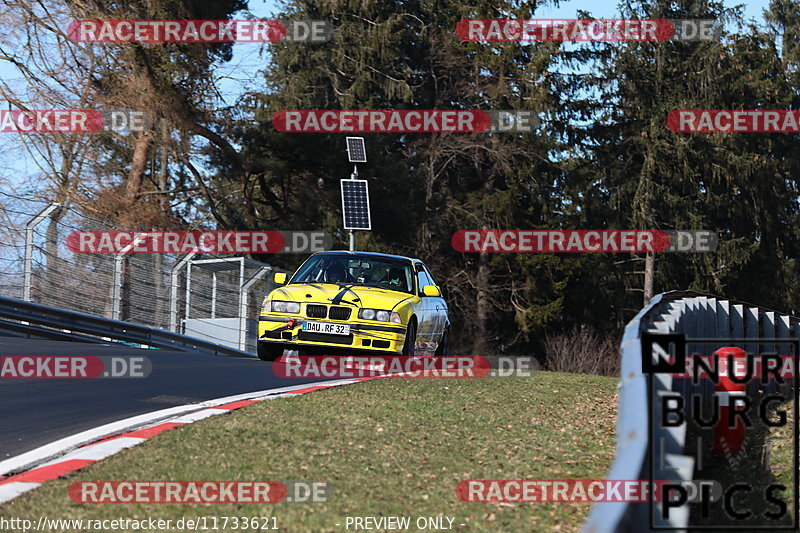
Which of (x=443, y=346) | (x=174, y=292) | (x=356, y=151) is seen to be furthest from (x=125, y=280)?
(x=356, y=151)

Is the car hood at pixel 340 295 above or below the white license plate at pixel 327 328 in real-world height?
above

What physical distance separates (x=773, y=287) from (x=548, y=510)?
5128 cm

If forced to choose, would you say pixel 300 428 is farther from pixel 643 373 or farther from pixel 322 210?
pixel 322 210

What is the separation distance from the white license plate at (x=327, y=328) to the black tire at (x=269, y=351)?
2.27 ft

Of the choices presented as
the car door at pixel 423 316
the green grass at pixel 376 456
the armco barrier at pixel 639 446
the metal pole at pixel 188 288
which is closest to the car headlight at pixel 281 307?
the car door at pixel 423 316

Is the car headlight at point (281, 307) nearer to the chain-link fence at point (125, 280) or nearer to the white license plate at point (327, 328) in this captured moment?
the white license plate at point (327, 328)

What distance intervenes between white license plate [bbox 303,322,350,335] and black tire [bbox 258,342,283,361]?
69cm

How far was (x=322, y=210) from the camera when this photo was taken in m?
43.8

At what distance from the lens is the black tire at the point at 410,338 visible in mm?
14406

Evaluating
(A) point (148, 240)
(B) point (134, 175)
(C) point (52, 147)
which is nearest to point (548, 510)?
(A) point (148, 240)

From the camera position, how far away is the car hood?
14211 mm

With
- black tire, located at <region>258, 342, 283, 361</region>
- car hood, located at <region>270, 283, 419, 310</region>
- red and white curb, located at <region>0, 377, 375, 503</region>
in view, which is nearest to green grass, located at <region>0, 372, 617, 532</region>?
red and white curb, located at <region>0, 377, 375, 503</region>

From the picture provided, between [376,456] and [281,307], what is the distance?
7673mm

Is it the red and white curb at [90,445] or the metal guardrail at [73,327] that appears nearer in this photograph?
the red and white curb at [90,445]
